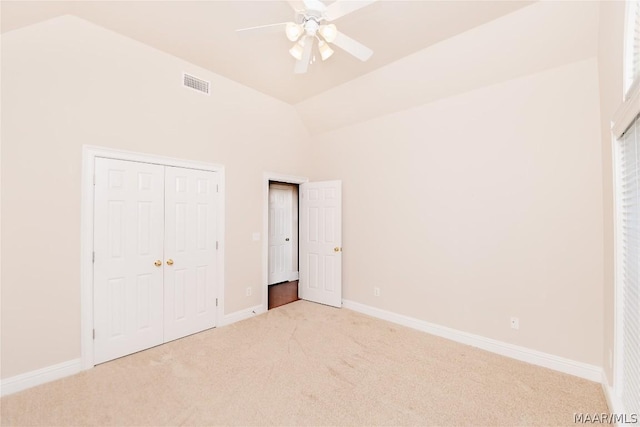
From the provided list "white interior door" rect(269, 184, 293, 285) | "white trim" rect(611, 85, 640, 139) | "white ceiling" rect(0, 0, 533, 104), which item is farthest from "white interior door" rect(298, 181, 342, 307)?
"white trim" rect(611, 85, 640, 139)

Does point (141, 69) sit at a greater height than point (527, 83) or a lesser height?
greater

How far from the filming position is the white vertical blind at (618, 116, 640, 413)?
62.6 inches

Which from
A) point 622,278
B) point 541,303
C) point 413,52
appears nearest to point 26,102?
point 413,52

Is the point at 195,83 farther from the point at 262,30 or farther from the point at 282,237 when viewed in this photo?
the point at 282,237

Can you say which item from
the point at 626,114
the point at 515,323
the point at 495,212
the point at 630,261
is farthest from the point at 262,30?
the point at 515,323

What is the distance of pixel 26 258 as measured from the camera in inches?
89.1

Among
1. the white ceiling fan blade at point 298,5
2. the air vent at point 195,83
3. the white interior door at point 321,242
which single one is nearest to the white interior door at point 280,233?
the white interior door at point 321,242

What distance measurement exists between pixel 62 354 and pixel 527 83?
5.24 metres

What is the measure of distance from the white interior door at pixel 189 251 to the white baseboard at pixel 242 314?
0.17m

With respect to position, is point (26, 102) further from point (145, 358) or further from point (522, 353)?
point (522, 353)

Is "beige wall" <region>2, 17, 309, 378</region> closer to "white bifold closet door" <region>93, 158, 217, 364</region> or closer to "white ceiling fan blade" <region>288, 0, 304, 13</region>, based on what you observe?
"white bifold closet door" <region>93, 158, 217, 364</region>

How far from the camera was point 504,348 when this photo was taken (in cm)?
285

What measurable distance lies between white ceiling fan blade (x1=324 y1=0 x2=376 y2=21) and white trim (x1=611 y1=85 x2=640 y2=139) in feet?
5.29

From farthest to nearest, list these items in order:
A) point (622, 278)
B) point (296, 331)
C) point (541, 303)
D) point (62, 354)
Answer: point (296, 331) → point (541, 303) → point (62, 354) → point (622, 278)
